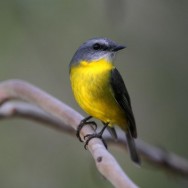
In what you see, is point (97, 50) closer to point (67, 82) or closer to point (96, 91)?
point (96, 91)

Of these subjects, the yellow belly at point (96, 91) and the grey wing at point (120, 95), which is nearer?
the yellow belly at point (96, 91)

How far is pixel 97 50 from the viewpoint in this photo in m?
4.24

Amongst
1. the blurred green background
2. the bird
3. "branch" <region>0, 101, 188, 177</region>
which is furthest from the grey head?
the blurred green background

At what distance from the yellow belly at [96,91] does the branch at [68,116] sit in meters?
0.63

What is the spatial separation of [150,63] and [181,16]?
697 millimetres

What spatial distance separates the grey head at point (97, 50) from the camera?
4188 millimetres

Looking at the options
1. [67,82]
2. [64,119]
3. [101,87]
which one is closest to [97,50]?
[101,87]

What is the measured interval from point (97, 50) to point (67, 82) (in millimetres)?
2516

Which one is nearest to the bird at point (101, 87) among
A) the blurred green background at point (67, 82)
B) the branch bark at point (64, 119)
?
the branch bark at point (64, 119)

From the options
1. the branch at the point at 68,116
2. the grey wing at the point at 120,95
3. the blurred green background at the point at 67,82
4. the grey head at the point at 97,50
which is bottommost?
the blurred green background at the point at 67,82

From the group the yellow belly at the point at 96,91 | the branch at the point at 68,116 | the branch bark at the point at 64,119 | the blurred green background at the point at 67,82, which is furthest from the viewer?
the blurred green background at the point at 67,82

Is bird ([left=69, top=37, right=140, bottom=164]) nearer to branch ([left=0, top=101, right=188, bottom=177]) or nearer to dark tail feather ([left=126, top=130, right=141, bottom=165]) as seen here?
dark tail feather ([left=126, top=130, right=141, bottom=165])

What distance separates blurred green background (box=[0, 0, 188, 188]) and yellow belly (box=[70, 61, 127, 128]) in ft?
4.90

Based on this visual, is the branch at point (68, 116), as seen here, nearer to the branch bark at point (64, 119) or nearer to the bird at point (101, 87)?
the branch bark at point (64, 119)
